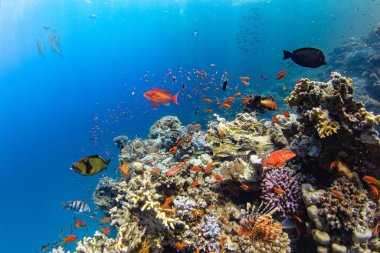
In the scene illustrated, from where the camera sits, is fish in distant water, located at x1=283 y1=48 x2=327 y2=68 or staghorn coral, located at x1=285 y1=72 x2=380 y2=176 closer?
staghorn coral, located at x1=285 y1=72 x2=380 y2=176

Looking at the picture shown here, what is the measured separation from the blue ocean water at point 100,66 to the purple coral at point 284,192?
19.1 meters

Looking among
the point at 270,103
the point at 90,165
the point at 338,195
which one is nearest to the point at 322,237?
the point at 338,195

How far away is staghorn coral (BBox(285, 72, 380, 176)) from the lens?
3.79 m

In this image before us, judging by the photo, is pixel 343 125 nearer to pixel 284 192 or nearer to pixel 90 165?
pixel 284 192

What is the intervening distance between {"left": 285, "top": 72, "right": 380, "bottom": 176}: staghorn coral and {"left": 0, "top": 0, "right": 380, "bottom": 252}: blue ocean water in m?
19.4

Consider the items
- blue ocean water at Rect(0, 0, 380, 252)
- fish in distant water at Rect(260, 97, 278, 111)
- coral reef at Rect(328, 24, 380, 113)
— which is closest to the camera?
fish in distant water at Rect(260, 97, 278, 111)

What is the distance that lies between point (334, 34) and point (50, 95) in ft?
520

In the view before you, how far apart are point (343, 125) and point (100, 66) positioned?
180 meters

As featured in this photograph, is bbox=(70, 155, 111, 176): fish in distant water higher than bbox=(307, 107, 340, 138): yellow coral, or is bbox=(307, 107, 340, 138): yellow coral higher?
bbox=(307, 107, 340, 138): yellow coral

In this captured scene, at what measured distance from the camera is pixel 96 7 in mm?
90875

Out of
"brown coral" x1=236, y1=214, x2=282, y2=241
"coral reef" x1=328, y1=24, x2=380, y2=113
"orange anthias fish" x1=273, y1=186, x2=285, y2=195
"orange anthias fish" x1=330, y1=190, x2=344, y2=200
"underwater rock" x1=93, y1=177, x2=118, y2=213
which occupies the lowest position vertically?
"underwater rock" x1=93, y1=177, x2=118, y2=213

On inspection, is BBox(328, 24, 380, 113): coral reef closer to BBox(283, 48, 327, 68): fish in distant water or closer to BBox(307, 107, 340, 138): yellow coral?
BBox(283, 48, 327, 68): fish in distant water

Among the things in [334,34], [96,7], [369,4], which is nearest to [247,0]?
[334,34]

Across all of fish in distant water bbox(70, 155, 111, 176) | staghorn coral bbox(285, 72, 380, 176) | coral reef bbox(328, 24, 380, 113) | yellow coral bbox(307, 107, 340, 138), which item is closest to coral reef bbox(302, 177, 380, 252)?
staghorn coral bbox(285, 72, 380, 176)
